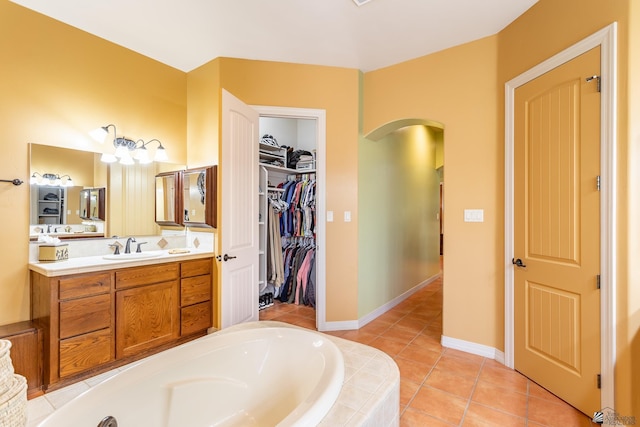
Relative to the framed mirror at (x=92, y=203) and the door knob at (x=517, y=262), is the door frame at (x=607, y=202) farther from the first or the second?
the framed mirror at (x=92, y=203)

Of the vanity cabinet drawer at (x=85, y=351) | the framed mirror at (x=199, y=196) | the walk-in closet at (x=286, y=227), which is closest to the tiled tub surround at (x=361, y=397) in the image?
the vanity cabinet drawer at (x=85, y=351)

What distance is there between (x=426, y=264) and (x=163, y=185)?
392 centimetres

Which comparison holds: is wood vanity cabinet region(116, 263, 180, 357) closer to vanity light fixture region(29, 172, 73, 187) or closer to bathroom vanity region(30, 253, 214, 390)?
bathroom vanity region(30, 253, 214, 390)

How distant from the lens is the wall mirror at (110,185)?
2293 millimetres

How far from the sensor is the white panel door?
2381 millimetres

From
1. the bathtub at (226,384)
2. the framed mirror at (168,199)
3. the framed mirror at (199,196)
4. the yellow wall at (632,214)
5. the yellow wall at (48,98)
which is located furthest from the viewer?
the framed mirror at (168,199)

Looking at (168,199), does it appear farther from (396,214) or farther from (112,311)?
(396,214)

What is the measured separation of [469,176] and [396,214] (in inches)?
51.9

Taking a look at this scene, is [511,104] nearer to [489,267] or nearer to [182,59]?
[489,267]

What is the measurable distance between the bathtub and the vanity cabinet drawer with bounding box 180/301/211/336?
102cm

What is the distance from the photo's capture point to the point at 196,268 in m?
2.66

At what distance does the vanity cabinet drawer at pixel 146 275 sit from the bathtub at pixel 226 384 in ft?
3.30

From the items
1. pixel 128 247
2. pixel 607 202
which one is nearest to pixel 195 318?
pixel 128 247

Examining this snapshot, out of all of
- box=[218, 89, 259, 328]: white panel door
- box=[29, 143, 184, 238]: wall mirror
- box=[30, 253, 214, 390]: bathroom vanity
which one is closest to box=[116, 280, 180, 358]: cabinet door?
box=[30, 253, 214, 390]: bathroom vanity
